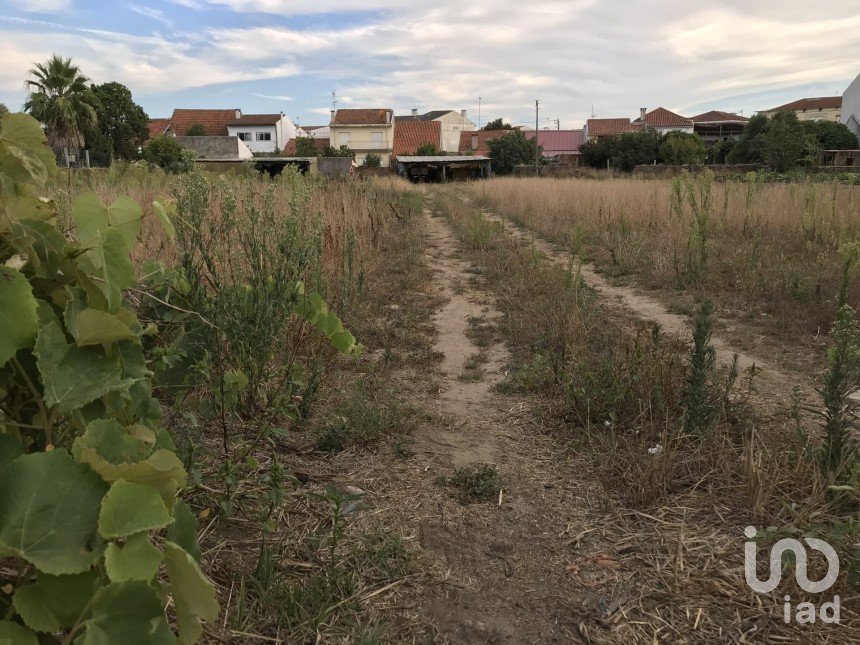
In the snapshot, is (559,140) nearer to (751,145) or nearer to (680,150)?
(680,150)

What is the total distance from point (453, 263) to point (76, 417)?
8.44 metres

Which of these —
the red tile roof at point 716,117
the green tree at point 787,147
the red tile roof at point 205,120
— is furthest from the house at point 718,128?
the red tile roof at point 205,120

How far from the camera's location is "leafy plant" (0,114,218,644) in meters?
0.77

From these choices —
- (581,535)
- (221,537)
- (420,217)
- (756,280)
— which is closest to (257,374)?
(221,537)

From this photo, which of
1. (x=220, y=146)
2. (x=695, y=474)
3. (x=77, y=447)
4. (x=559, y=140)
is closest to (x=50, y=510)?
(x=77, y=447)

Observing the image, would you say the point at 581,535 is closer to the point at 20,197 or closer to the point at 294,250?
the point at 294,250

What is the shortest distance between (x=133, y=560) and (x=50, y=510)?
12 cm

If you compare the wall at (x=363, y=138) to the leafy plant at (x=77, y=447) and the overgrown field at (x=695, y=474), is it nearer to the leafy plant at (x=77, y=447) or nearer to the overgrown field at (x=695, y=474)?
the overgrown field at (x=695, y=474)

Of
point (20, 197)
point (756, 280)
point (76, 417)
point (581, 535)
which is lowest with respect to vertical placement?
point (581, 535)

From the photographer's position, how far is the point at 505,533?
2389 millimetres

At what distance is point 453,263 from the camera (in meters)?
9.29

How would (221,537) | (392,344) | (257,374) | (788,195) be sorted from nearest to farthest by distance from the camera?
1. (221,537)
2. (257,374)
3. (392,344)
4. (788,195)

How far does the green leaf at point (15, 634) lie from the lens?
0.74 metres

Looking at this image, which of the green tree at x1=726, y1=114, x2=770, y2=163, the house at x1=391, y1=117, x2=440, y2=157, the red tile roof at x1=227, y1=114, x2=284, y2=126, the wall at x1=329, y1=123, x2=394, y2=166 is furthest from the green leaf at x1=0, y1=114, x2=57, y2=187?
the red tile roof at x1=227, y1=114, x2=284, y2=126
